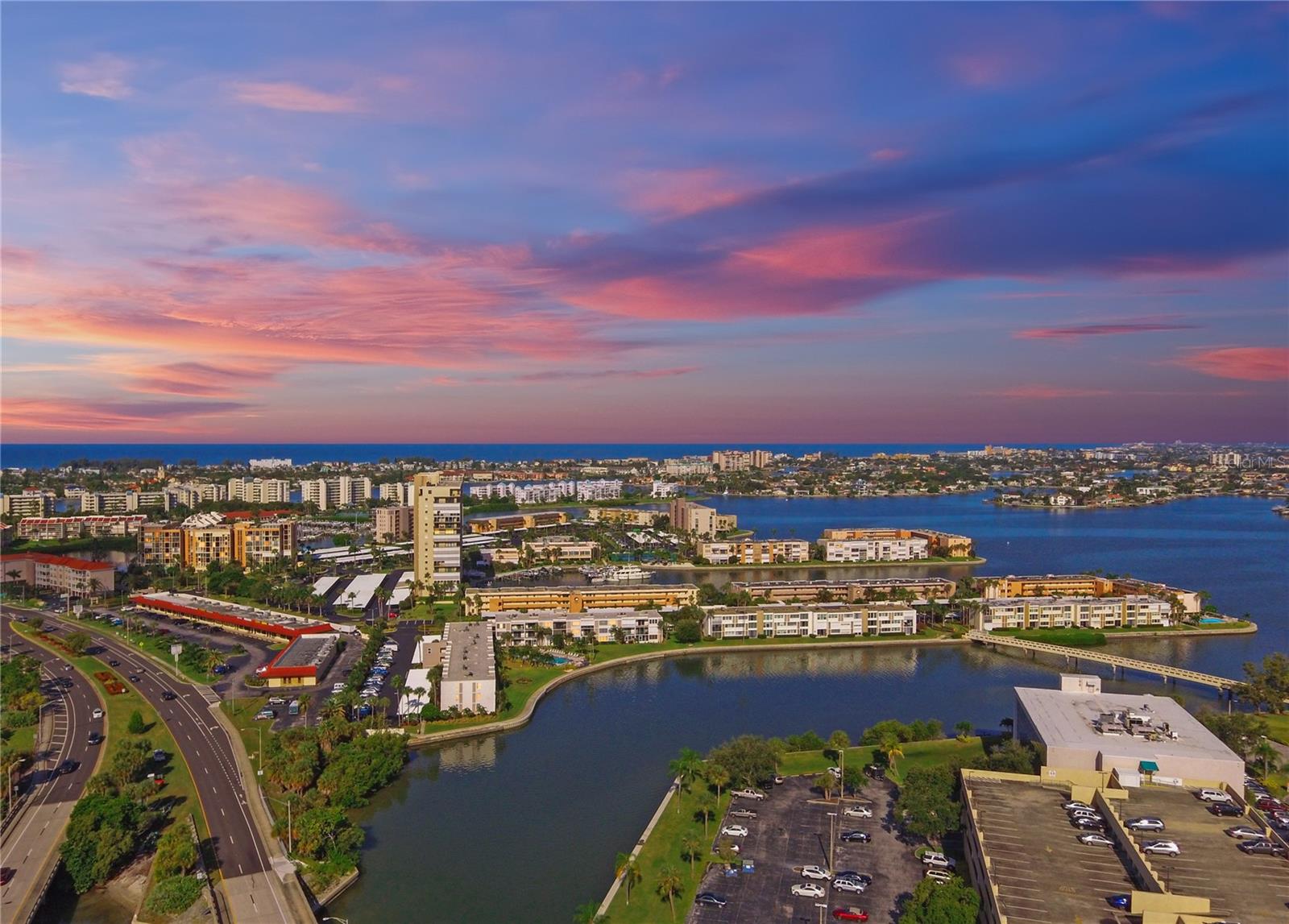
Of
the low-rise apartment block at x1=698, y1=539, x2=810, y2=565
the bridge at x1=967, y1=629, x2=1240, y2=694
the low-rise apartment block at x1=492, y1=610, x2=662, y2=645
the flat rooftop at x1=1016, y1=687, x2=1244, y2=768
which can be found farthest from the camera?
the low-rise apartment block at x1=698, y1=539, x2=810, y2=565

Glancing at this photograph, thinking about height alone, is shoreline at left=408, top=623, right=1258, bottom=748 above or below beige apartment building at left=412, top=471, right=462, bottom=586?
below

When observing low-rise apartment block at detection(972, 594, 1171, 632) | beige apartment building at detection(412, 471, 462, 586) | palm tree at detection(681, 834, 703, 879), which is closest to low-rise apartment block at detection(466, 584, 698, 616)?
beige apartment building at detection(412, 471, 462, 586)

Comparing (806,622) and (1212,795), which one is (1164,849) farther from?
(806,622)

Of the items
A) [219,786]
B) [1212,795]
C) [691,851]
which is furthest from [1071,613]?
[219,786]

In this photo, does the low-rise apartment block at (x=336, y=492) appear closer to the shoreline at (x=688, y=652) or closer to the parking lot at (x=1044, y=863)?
the shoreline at (x=688, y=652)

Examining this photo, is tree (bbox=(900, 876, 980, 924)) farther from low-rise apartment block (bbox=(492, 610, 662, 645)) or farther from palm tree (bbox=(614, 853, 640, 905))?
low-rise apartment block (bbox=(492, 610, 662, 645))

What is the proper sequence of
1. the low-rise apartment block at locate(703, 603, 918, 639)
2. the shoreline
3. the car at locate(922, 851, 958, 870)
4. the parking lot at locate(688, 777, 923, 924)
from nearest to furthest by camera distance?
the parking lot at locate(688, 777, 923, 924) < the car at locate(922, 851, 958, 870) < the shoreline < the low-rise apartment block at locate(703, 603, 918, 639)
